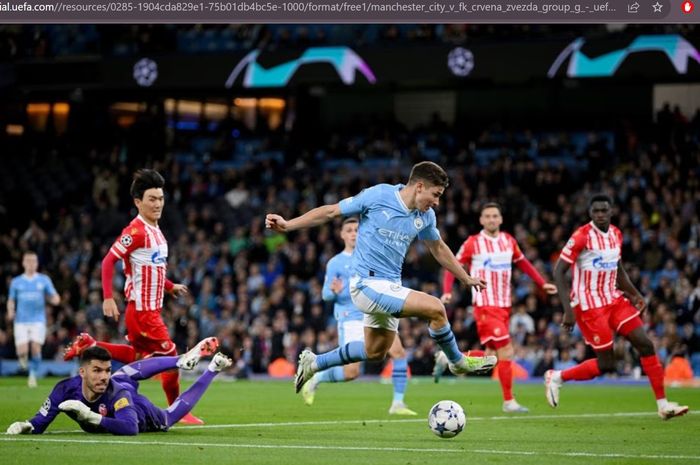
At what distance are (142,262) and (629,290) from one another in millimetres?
5818

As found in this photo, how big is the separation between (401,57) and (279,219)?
911 inches

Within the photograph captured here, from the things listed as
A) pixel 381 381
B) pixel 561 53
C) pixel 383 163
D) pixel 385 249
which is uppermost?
pixel 561 53

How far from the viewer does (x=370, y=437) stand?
Answer: 469 inches

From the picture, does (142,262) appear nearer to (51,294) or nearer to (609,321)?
(609,321)

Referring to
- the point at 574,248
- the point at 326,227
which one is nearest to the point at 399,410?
the point at 574,248

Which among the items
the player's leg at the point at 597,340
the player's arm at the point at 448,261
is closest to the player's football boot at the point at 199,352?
the player's arm at the point at 448,261

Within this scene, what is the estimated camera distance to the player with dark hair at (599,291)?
1485 centimetres

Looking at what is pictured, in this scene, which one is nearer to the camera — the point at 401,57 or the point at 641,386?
the point at 641,386

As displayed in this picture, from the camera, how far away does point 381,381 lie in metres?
27.1

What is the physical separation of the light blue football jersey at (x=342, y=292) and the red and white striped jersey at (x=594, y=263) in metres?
2.77

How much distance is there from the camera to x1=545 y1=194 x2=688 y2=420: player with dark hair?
14.9m

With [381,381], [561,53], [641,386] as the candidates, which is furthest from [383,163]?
[641,386]

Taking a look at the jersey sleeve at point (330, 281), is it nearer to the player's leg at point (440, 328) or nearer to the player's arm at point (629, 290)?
the player's arm at point (629, 290)

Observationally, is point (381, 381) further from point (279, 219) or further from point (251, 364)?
point (279, 219)
